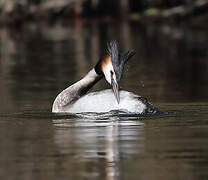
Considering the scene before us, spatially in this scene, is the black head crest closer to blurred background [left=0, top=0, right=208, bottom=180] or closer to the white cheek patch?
the white cheek patch

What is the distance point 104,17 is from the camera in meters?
59.9

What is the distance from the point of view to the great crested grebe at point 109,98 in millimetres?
12883

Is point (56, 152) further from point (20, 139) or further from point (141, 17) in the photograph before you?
point (141, 17)

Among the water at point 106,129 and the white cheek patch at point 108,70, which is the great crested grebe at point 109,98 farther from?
the water at point 106,129

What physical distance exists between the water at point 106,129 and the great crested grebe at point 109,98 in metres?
0.13

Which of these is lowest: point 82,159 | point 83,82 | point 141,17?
point 82,159

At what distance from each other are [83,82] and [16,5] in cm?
4181

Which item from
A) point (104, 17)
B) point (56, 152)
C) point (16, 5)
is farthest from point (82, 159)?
point (104, 17)

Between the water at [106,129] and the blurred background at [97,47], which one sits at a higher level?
the blurred background at [97,47]

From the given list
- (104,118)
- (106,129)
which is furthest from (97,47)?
(106,129)

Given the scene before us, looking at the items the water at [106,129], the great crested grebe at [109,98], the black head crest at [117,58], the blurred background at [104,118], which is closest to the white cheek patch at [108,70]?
the great crested grebe at [109,98]

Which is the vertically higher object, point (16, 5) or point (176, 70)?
point (16, 5)

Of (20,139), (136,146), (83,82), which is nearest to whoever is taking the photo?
(136,146)

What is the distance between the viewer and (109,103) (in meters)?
12.9
